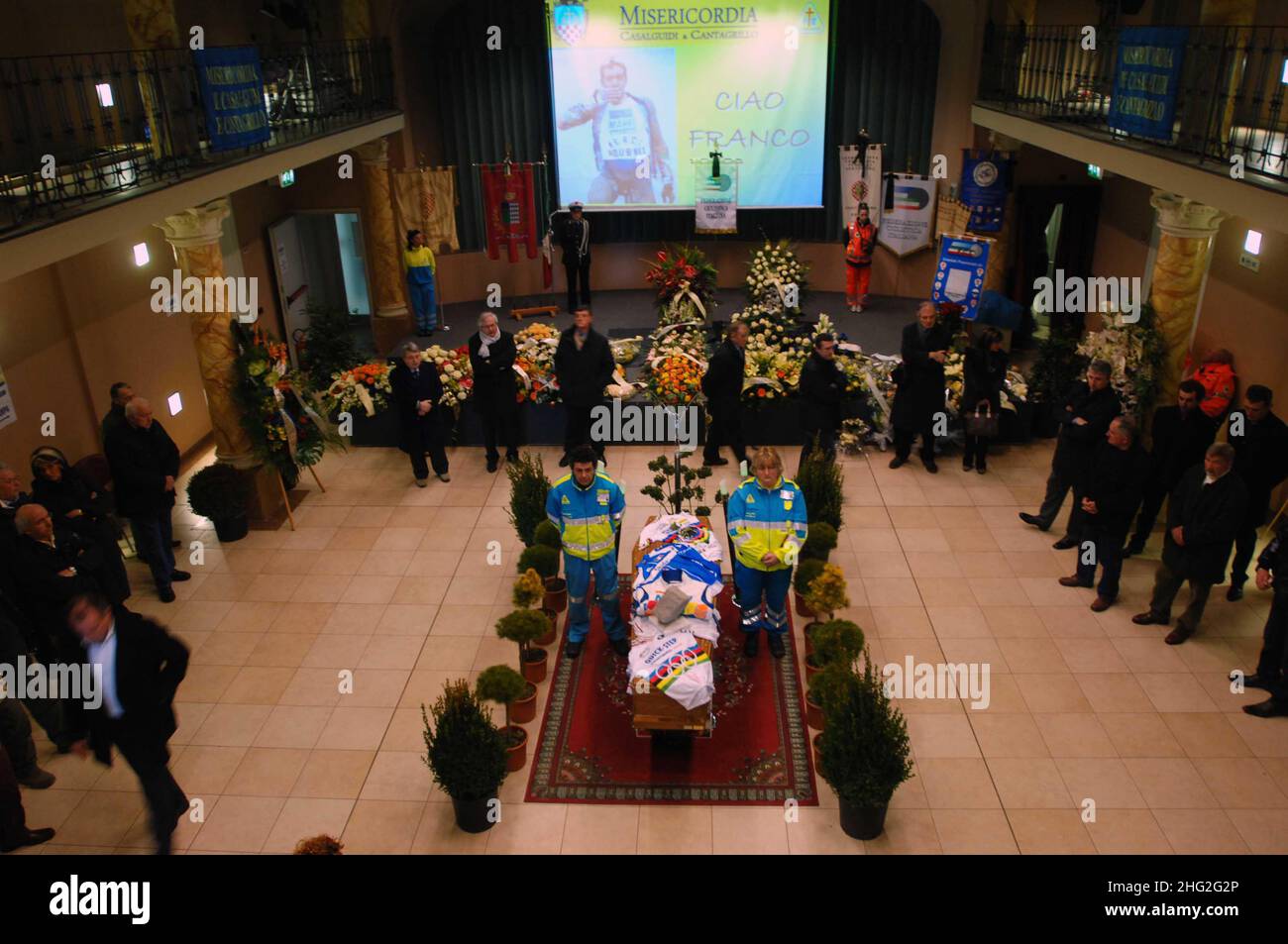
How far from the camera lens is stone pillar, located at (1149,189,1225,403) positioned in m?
9.34

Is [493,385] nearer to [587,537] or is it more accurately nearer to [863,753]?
[587,537]

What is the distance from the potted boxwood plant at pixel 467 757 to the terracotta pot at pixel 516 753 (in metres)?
0.47

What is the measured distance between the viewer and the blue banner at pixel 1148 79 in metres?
8.43

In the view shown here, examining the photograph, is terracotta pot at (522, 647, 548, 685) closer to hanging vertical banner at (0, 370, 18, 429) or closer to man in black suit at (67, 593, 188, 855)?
man in black suit at (67, 593, 188, 855)

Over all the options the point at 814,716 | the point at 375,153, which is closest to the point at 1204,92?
the point at 814,716

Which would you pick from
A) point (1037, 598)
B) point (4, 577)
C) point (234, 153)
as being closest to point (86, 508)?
point (4, 577)

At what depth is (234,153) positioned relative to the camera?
9.76 meters

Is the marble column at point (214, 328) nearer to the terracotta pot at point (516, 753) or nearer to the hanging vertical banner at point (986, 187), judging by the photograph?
the terracotta pot at point (516, 753)

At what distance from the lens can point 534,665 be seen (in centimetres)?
768

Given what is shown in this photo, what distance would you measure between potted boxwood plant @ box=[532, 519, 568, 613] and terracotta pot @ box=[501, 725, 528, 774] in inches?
67.8

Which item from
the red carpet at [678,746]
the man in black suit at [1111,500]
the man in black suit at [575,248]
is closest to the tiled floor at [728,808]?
the red carpet at [678,746]

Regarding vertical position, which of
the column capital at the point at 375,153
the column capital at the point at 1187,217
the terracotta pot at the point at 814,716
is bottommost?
the terracotta pot at the point at 814,716

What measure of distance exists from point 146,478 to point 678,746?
5.04 m

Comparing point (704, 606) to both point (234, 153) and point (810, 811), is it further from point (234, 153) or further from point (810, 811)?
point (234, 153)
